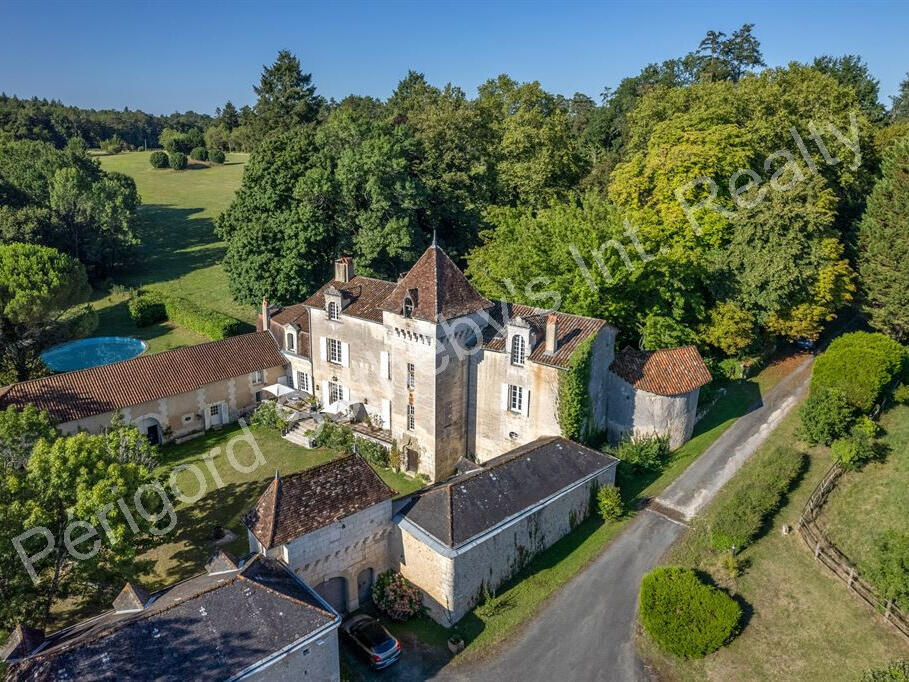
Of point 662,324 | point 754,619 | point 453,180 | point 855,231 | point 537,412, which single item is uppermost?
point 453,180

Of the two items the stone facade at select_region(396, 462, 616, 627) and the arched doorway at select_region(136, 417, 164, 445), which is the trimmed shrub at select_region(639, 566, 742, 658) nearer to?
the stone facade at select_region(396, 462, 616, 627)

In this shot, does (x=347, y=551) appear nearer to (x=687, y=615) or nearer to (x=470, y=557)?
(x=470, y=557)

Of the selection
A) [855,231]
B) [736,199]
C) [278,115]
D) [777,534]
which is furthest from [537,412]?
[278,115]

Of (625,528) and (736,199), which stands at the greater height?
(736,199)

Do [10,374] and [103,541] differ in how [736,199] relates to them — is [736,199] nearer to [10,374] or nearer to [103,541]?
[103,541]

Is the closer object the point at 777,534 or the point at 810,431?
the point at 777,534

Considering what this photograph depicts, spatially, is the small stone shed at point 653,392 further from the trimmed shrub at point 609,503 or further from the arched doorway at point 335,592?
the arched doorway at point 335,592

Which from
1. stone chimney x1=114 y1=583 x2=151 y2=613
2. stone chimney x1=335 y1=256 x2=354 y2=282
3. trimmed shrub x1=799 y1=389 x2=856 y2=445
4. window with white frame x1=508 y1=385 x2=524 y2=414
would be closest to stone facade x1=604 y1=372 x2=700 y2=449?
window with white frame x1=508 y1=385 x2=524 y2=414

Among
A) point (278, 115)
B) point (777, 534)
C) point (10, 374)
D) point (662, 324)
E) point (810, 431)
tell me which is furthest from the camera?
point (278, 115)
